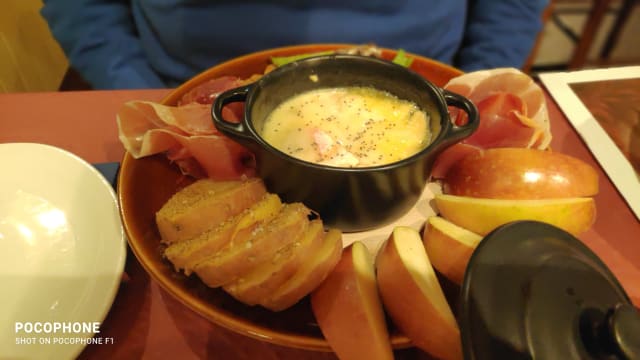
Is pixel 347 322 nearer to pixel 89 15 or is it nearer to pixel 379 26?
pixel 379 26

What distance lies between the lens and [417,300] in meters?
0.72

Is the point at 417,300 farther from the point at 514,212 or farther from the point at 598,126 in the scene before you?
the point at 598,126

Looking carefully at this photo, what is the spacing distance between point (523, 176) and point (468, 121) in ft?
0.48

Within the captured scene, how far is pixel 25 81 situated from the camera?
1934 millimetres

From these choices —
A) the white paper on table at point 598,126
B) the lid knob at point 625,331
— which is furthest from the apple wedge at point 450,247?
the white paper on table at point 598,126

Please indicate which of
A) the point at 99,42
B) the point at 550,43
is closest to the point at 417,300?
the point at 99,42

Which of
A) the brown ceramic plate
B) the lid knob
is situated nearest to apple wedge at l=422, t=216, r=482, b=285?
the brown ceramic plate

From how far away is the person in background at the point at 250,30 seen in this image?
4.65ft

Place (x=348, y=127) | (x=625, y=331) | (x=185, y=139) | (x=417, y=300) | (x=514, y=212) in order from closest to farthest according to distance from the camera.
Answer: (x=625, y=331) < (x=417, y=300) < (x=514, y=212) < (x=185, y=139) < (x=348, y=127)

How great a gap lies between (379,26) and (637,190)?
0.80 metres

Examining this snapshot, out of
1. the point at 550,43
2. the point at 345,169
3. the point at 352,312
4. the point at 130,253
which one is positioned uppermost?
the point at 345,169

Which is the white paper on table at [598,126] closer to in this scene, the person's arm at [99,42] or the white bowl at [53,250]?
the white bowl at [53,250]

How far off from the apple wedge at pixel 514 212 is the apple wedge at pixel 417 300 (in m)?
0.13

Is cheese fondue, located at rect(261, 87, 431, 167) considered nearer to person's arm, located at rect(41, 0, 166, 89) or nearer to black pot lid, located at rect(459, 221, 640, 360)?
black pot lid, located at rect(459, 221, 640, 360)
